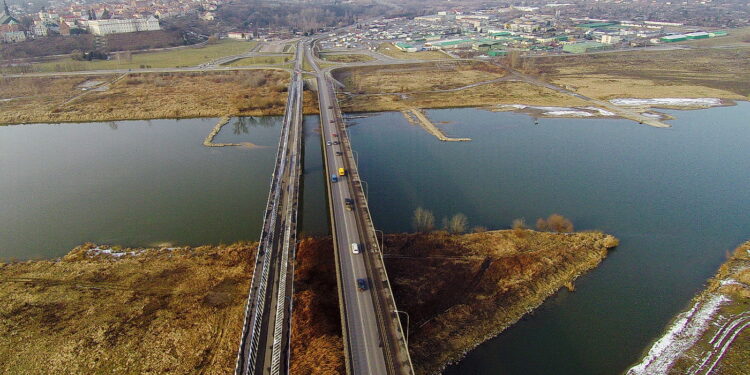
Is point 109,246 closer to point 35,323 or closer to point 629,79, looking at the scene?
point 35,323

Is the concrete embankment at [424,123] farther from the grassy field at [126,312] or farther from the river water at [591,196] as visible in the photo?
the grassy field at [126,312]

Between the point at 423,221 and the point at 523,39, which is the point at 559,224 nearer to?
the point at 423,221

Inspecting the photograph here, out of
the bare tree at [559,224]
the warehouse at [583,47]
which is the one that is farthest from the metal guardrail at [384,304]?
the warehouse at [583,47]

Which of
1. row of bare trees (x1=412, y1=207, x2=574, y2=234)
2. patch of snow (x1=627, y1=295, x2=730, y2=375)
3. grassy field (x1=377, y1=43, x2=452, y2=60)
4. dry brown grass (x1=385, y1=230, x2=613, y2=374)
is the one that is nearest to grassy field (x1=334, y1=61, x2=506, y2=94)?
grassy field (x1=377, y1=43, x2=452, y2=60)

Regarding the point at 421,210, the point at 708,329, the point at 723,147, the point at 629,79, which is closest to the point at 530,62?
the point at 629,79

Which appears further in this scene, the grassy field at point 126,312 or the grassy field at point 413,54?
the grassy field at point 413,54

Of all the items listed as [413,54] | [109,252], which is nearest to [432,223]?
[109,252]

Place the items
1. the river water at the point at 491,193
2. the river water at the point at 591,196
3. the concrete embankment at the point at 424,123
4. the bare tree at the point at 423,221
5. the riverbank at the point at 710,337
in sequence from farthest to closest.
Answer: the concrete embankment at the point at 424,123, the bare tree at the point at 423,221, the river water at the point at 491,193, the river water at the point at 591,196, the riverbank at the point at 710,337
